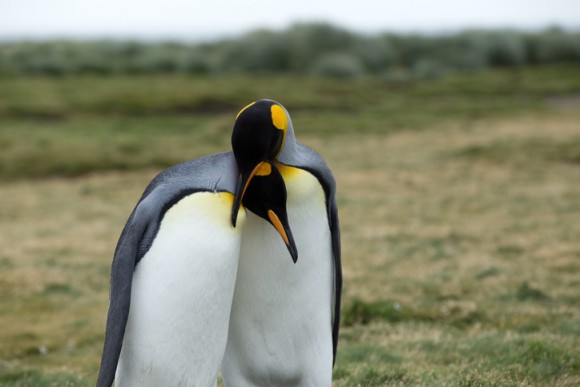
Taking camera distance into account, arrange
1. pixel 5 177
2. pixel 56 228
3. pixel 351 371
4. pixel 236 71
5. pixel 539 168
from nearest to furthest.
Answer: pixel 351 371
pixel 56 228
pixel 539 168
pixel 5 177
pixel 236 71

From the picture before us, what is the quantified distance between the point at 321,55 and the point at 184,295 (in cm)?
5705

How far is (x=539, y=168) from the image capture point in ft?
65.9

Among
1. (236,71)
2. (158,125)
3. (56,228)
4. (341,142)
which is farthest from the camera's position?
(236,71)

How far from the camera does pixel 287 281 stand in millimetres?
4129

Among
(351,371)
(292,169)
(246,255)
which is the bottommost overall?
(351,371)

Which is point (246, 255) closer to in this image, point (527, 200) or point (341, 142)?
point (527, 200)

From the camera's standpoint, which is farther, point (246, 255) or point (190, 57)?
point (190, 57)

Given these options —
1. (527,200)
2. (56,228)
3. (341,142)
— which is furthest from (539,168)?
(56,228)

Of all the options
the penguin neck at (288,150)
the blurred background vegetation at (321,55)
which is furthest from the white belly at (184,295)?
the blurred background vegetation at (321,55)

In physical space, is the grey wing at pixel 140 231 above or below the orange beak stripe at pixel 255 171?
below

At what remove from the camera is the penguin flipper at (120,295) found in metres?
3.84

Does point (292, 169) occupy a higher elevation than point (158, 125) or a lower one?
higher

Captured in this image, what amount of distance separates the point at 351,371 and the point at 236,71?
54.7 metres

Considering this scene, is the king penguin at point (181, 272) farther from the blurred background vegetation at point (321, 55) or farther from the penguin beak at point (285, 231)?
the blurred background vegetation at point (321, 55)
